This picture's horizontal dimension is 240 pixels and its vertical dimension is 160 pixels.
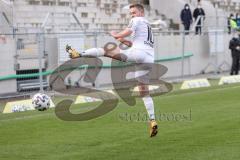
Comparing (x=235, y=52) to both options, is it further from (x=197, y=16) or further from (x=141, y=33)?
(x=141, y=33)

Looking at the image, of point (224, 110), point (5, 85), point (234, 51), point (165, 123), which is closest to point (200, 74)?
point (234, 51)

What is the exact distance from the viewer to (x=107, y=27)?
33750 millimetres

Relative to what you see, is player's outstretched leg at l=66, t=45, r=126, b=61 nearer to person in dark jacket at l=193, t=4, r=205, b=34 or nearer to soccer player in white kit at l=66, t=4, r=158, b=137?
soccer player in white kit at l=66, t=4, r=158, b=137

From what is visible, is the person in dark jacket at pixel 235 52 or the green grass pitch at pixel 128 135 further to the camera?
the person in dark jacket at pixel 235 52

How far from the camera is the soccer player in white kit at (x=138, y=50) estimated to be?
11773 millimetres

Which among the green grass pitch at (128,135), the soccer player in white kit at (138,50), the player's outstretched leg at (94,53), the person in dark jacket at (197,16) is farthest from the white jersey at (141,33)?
the person in dark jacket at (197,16)

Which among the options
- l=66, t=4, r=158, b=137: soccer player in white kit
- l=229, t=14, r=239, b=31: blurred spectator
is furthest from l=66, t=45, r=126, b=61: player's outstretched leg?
l=229, t=14, r=239, b=31: blurred spectator

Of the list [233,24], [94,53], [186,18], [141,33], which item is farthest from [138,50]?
[233,24]

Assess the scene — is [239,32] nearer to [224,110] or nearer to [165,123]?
[224,110]

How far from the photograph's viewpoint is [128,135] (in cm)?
1235

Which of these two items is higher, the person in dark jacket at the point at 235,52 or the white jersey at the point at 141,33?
the white jersey at the point at 141,33

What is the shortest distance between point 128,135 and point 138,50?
64.9 inches

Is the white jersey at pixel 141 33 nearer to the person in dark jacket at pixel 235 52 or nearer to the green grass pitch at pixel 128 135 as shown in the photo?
the green grass pitch at pixel 128 135

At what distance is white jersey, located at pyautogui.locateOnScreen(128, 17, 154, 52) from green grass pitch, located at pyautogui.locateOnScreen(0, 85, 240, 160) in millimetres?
1694
